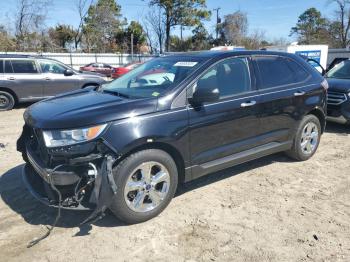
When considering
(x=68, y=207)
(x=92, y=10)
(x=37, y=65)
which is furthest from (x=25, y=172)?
(x=92, y=10)

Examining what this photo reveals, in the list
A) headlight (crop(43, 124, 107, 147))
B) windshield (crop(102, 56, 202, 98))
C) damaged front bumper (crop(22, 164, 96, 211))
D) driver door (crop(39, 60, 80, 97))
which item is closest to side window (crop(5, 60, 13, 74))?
driver door (crop(39, 60, 80, 97))

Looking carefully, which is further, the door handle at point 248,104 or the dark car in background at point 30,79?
the dark car in background at point 30,79

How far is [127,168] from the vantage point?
3.59 metres

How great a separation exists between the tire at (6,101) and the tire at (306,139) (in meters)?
8.62

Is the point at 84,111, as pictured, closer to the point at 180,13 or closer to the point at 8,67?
the point at 8,67

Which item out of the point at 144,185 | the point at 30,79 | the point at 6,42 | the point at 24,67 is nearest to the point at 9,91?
the point at 30,79

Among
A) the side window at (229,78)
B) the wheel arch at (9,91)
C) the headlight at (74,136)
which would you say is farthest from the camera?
the wheel arch at (9,91)

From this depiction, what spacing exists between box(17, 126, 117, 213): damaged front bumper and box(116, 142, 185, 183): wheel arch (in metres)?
0.22

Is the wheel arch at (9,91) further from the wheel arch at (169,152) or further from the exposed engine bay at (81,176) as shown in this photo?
the wheel arch at (169,152)

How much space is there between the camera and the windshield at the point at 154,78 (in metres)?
4.19

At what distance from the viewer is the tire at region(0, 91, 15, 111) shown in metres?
10.9

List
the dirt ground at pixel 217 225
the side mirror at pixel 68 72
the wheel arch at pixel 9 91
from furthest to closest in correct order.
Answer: the side mirror at pixel 68 72
the wheel arch at pixel 9 91
the dirt ground at pixel 217 225

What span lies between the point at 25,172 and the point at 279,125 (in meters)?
3.37

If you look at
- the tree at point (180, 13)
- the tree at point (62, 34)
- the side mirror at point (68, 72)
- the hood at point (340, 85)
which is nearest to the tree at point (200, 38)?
the tree at point (180, 13)
